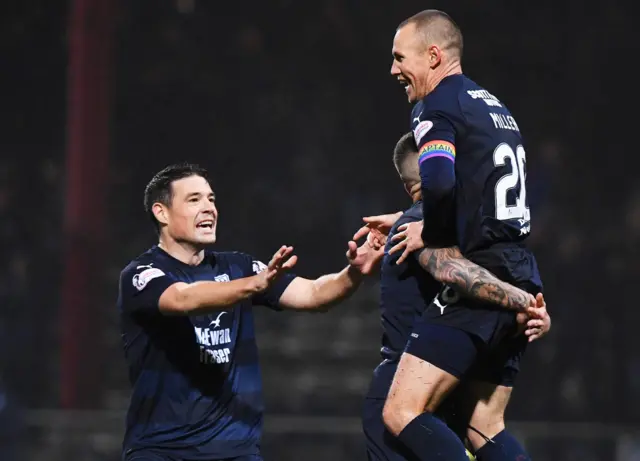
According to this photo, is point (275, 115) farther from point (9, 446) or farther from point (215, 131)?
point (9, 446)

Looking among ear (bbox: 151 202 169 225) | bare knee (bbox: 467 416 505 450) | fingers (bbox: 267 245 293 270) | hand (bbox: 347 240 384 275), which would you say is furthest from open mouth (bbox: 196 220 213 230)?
bare knee (bbox: 467 416 505 450)

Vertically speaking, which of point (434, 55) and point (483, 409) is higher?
point (434, 55)

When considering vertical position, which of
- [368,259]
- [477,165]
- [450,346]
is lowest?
[450,346]

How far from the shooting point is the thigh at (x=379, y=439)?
3.86 m

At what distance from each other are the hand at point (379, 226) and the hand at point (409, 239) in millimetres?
223

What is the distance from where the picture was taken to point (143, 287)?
418cm

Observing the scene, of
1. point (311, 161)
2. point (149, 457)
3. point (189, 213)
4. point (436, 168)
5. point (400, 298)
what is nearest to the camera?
point (436, 168)

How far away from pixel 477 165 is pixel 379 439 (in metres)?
0.92

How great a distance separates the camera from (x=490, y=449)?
156 inches

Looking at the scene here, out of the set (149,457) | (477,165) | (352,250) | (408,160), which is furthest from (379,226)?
(149,457)

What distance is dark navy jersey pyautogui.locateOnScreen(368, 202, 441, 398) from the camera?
3.96 metres

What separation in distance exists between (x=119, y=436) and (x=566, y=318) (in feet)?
10.3

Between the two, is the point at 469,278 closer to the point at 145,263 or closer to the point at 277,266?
the point at 277,266

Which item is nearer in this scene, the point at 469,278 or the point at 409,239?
the point at 469,278
